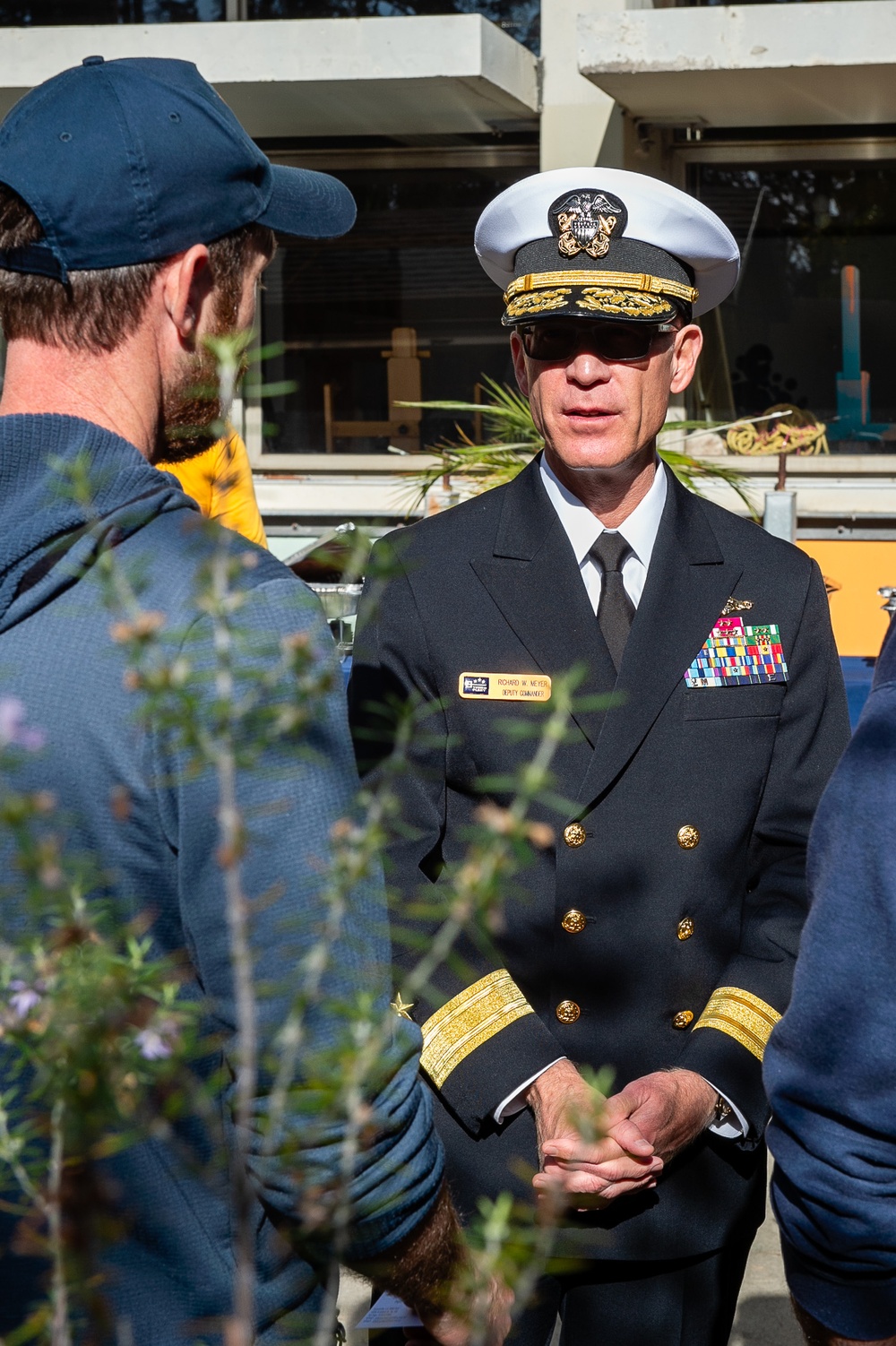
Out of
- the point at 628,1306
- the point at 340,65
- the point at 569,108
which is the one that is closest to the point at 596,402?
the point at 628,1306

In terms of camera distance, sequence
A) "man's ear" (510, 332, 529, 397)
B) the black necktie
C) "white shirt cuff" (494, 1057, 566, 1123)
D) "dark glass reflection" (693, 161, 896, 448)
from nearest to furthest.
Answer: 1. "white shirt cuff" (494, 1057, 566, 1123)
2. the black necktie
3. "man's ear" (510, 332, 529, 397)
4. "dark glass reflection" (693, 161, 896, 448)

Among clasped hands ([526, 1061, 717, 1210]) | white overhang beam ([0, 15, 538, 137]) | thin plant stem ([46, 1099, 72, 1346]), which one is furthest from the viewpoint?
white overhang beam ([0, 15, 538, 137])

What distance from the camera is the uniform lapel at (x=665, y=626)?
2016mm

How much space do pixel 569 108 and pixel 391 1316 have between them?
21.6 feet

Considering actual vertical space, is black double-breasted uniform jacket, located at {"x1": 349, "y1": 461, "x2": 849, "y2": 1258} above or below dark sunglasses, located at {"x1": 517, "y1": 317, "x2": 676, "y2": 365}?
below

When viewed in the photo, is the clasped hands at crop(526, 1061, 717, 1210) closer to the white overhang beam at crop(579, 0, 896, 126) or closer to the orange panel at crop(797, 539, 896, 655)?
the orange panel at crop(797, 539, 896, 655)

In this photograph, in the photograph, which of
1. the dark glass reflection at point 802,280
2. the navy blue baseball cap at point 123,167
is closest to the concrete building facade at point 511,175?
the dark glass reflection at point 802,280

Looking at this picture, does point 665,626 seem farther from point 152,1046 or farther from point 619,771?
point 152,1046

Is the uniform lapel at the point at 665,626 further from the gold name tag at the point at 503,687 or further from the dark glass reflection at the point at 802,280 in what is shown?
the dark glass reflection at the point at 802,280

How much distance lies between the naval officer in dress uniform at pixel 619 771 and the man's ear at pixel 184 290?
0.72 meters

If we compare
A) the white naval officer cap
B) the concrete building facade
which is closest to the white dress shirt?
the white naval officer cap

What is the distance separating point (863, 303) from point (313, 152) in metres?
2.96

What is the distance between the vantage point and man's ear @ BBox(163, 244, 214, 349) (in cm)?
130

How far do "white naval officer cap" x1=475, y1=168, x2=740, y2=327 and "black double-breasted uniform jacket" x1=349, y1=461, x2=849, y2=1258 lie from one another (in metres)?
0.32
